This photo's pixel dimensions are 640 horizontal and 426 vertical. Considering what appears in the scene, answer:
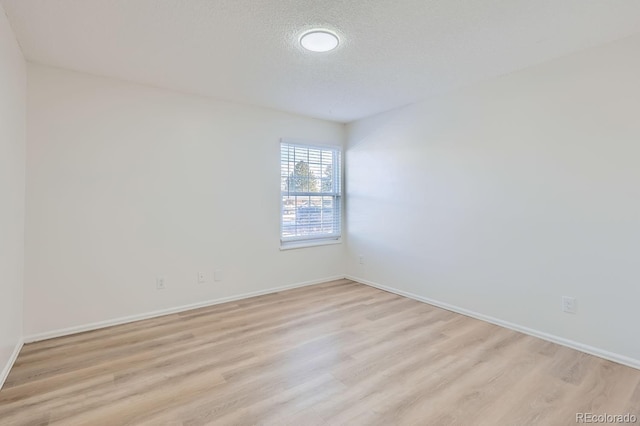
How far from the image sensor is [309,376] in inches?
83.9

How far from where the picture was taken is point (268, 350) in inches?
98.4

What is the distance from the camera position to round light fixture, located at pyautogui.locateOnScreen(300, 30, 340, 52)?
2205mm

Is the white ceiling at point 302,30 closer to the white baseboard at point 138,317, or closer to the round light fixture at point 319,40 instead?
the round light fixture at point 319,40

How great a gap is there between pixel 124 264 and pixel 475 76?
12.8 feet

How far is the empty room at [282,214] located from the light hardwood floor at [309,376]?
0.06ft

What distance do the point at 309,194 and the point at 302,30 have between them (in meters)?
2.52

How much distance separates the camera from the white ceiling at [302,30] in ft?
6.35

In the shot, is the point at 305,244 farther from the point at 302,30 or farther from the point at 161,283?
the point at 302,30

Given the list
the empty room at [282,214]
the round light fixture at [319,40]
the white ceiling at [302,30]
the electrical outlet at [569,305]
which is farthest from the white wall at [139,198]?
the electrical outlet at [569,305]

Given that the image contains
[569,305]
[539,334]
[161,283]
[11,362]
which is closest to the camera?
[11,362]

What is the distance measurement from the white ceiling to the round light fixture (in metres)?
0.07

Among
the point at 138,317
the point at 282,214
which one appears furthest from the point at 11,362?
the point at 282,214

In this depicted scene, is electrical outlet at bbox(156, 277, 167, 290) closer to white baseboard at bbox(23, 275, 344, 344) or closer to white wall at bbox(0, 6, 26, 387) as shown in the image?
white baseboard at bbox(23, 275, 344, 344)

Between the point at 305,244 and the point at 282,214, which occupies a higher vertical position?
the point at 282,214
